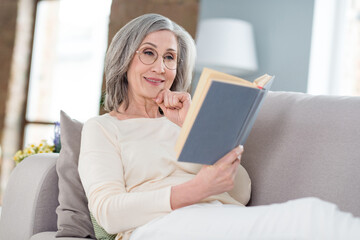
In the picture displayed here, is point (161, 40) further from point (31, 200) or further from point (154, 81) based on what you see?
point (31, 200)

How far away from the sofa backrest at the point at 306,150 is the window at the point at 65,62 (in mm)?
3039

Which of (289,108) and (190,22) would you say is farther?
(190,22)

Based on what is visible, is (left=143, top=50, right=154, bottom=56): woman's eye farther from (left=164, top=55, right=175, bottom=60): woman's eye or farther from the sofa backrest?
Result: the sofa backrest

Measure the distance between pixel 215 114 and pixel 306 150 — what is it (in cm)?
50

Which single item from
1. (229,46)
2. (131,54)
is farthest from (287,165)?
(229,46)

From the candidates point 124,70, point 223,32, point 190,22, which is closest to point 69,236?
point 124,70

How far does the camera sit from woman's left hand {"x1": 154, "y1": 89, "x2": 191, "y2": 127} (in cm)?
164

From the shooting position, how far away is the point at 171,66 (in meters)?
1.71

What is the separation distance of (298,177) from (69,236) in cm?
73

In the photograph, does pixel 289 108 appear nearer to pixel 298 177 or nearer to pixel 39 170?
pixel 298 177

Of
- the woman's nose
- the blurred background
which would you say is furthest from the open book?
the blurred background

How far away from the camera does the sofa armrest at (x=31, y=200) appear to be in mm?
1672

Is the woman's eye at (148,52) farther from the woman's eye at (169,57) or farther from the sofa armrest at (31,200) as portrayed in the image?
the sofa armrest at (31,200)

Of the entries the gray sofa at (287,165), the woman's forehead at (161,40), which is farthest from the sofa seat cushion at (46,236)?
the woman's forehead at (161,40)
